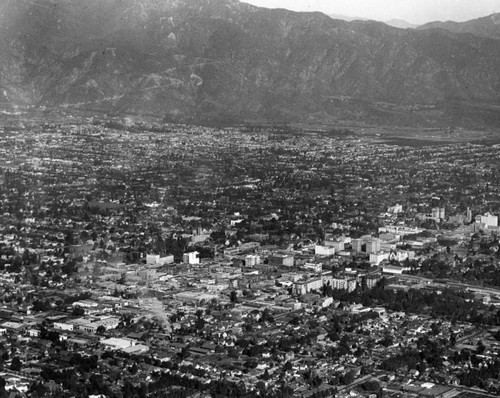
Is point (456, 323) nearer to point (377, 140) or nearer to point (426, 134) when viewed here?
point (377, 140)

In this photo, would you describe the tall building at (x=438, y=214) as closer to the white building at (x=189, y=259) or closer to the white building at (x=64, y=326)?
the white building at (x=189, y=259)

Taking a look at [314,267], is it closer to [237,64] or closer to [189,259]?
[189,259]

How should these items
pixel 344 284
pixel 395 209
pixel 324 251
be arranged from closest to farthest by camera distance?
1. pixel 344 284
2. pixel 324 251
3. pixel 395 209

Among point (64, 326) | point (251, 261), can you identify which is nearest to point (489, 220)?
point (251, 261)

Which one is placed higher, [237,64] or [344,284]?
[237,64]

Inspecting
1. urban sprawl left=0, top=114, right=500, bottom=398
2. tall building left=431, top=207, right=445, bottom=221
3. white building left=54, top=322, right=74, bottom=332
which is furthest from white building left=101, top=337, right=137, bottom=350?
tall building left=431, top=207, right=445, bottom=221

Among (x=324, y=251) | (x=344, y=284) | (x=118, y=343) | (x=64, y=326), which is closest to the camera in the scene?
(x=118, y=343)

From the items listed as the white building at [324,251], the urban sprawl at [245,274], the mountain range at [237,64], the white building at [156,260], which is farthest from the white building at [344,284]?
the mountain range at [237,64]

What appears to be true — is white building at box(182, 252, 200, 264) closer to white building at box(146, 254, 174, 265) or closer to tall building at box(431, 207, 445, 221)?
white building at box(146, 254, 174, 265)

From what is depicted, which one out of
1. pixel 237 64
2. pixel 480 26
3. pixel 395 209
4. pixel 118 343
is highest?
pixel 480 26

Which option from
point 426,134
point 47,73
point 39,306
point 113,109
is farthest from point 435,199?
point 47,73
